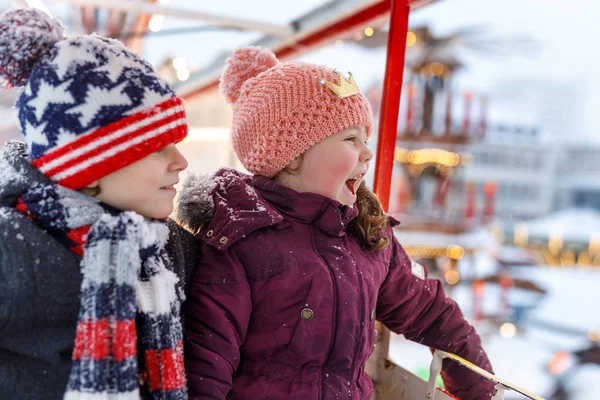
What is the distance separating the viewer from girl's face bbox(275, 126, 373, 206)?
108cm

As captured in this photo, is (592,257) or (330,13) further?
(592,257)

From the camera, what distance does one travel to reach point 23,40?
2.55 ft

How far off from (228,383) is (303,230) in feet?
1.08

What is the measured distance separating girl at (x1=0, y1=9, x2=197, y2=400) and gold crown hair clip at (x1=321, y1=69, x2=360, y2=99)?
1.21 ft

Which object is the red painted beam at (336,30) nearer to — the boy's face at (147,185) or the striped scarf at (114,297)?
the boy's face at (147,185)

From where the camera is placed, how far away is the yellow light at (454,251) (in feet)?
20.9

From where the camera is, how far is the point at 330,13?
211 centimetres

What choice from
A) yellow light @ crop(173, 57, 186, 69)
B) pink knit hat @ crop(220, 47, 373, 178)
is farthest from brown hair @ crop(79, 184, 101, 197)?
yellow light @ crop(173, 57, 186, 69)

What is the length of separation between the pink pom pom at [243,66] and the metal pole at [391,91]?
43cm

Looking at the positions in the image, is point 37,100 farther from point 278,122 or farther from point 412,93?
point 412,93

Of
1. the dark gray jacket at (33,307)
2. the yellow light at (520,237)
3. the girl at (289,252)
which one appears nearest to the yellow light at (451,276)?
the yellow light at (520,237)

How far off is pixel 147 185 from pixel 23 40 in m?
0.28

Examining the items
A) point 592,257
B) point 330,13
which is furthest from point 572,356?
point 330,13

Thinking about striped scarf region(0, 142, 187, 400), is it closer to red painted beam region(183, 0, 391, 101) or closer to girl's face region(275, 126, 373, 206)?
girl's face region(275, 126, 373, 206)
